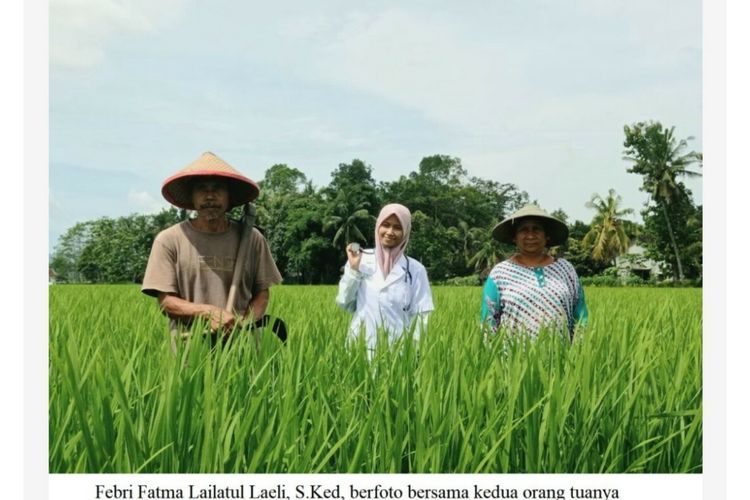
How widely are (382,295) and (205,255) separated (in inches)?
31.2

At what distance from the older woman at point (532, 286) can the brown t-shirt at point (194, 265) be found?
111cm

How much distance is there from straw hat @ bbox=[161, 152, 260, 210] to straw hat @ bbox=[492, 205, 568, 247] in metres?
1.14

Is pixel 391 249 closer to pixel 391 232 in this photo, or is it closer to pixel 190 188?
pixel 391 232

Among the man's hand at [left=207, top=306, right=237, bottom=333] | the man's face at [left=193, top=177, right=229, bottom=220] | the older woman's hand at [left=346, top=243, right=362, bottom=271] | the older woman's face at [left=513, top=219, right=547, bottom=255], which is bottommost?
the man's hand at [left=207, top=306, right=237, bottom=333]

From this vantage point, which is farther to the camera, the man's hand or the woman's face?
the woman's face

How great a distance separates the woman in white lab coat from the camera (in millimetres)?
2582

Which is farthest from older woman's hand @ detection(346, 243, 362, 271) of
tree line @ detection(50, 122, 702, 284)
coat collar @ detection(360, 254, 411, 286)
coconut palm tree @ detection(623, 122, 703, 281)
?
tree line @ detection(50, 122, 702, 284)

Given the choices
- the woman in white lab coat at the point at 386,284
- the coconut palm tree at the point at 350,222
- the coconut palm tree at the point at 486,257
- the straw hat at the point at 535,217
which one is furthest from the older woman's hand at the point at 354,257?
the coconut palm tree at the point at 486,257

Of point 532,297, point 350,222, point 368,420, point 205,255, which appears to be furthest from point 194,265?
point 350,222

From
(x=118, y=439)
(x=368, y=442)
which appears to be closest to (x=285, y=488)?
(x=368, y=442)

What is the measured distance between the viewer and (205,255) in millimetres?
2293

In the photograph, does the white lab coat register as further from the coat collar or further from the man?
the man

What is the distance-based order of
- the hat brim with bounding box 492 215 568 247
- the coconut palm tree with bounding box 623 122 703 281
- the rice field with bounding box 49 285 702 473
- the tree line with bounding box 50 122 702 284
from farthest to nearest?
the tree line with bounding box 50 122 702 284 → the coconut palm tree with bounding box 623 122 703 281 → the hat brim with bounding box 492 215 568 247 → the rice field with bounding box 49 285 702 473

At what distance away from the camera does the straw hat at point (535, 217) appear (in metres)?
2.60
